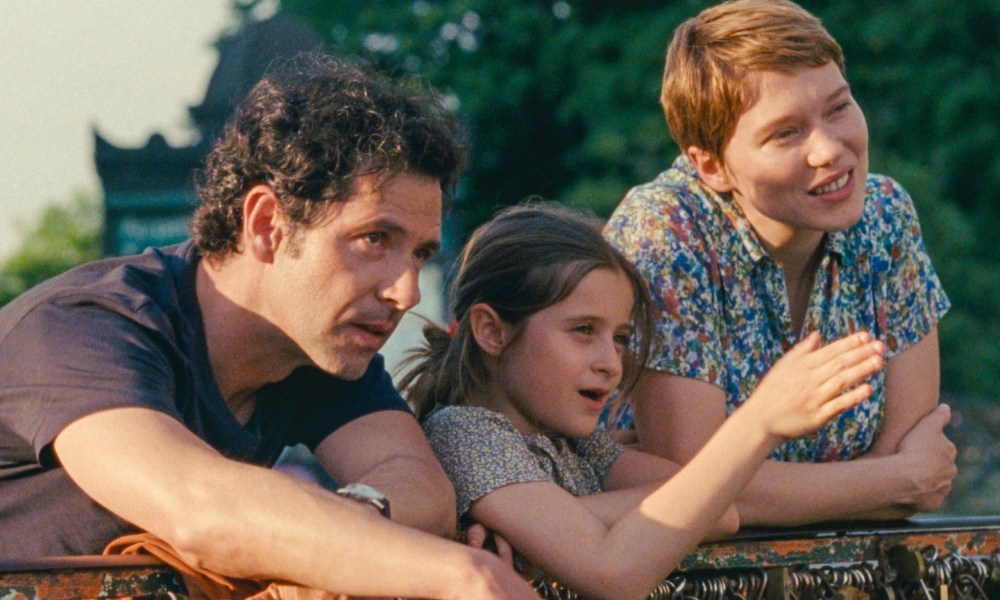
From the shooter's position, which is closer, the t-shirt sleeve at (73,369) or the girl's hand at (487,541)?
the t-shirt sleeve at (73,369)

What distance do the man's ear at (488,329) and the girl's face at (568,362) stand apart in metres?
0.02

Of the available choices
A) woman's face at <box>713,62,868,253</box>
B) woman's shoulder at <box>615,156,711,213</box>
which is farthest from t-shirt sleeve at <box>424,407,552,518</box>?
woman's face at <box>713,62,868,253</box>

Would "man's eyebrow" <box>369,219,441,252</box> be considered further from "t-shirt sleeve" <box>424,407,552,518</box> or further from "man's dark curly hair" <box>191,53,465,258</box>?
"t-shirt sleeve" <box>424,407,552,518</box>

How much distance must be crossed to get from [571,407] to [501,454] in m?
0.27

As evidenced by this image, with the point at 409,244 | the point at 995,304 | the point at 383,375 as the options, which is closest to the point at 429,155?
the point at 409,244

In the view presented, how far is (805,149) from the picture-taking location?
3.58m

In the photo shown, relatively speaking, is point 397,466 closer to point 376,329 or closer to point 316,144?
point 376,329

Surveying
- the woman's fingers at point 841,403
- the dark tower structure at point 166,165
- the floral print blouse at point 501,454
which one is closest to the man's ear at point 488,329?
the floral print blouse at point 501,454

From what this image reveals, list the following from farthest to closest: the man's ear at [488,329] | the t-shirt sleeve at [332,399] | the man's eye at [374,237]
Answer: the man's ear at [488,329], the t-shirt sleeve at [332,399], the man's eye at [374,237]

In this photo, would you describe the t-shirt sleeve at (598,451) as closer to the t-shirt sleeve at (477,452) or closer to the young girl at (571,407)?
the young girl at (571,407)

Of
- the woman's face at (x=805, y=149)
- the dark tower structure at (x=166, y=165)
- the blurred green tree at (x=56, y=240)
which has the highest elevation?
the woman's face at (x=805, y=149)

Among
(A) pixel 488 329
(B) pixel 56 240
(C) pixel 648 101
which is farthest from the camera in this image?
(B) pixel 56 240

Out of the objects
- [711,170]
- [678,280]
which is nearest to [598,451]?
[678,280]

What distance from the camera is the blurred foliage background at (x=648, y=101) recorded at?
46.5 feet
